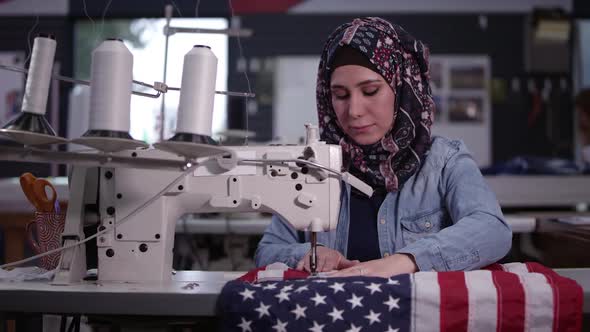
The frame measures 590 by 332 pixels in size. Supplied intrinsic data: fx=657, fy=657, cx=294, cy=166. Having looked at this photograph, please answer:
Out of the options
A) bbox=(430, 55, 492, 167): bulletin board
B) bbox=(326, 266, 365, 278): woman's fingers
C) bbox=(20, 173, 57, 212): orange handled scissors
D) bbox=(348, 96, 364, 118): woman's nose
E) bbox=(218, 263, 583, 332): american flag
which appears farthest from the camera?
bbox=(430, 55, 492, 167): bulletin board

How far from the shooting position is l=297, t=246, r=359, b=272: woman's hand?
1.45 m

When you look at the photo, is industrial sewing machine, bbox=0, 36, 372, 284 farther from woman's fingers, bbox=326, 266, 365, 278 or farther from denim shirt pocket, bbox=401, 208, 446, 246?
denim shirt pocket, bbox=401, 208, 446, 246

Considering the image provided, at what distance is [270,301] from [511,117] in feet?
15.8

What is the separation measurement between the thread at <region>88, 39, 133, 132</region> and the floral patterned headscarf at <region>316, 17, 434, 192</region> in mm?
671

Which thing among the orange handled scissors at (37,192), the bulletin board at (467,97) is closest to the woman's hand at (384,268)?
the orange handled scissors at (37,192)

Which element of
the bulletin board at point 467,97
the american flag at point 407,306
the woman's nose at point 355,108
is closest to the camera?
the american flag at point 407,306

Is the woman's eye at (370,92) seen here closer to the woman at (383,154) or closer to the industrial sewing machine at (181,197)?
the woman at (383,154)

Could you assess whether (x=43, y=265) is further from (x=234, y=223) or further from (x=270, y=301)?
(x=234, y=223)

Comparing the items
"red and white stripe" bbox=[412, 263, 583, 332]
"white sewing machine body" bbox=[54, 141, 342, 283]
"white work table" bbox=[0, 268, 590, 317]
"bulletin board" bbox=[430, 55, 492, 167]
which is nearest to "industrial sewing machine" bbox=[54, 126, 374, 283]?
"white sewing machine body" bbox=[54, 141, 342, 283]

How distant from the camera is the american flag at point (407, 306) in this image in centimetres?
112

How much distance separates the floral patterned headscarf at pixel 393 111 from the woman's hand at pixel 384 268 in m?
0.37

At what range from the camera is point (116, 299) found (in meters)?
1.19

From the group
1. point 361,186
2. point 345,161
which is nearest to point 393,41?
point 345,161

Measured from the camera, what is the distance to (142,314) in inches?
46.8
